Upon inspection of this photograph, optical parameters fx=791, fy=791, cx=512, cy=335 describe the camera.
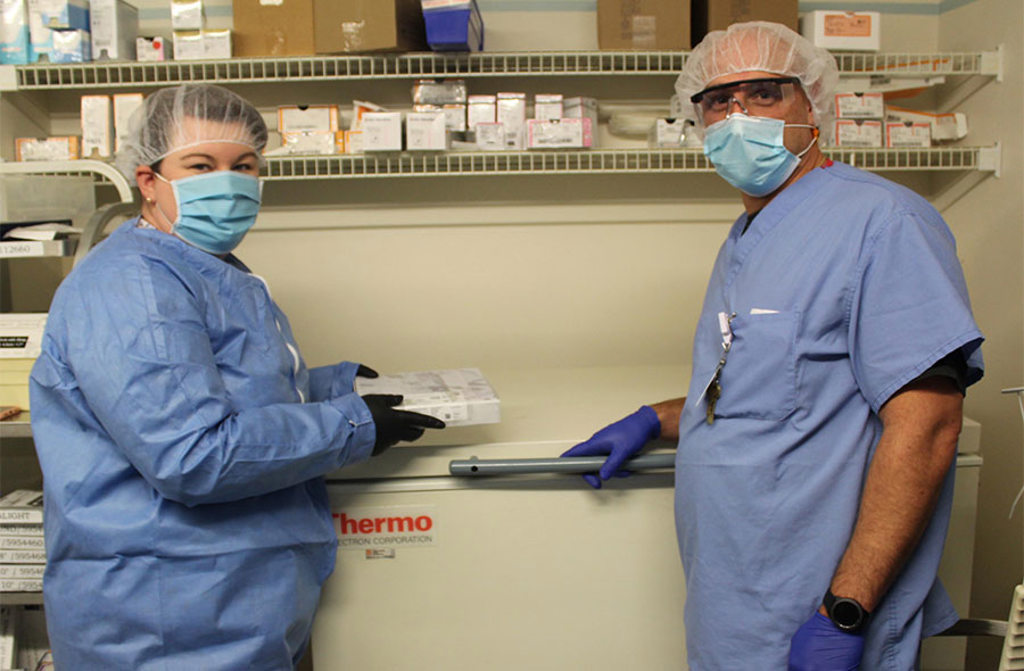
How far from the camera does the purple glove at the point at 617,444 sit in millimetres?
1424

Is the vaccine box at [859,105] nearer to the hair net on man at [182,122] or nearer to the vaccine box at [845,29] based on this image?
the vaccine box at [845,29]

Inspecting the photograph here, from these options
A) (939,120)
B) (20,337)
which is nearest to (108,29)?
(20,337)

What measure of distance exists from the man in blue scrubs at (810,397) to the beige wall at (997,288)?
2.94 ft

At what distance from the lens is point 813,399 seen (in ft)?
3.82

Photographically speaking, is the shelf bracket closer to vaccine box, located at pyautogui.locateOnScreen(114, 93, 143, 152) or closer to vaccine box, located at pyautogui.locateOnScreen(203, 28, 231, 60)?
vaccine box, located at pyautogui.locateOnScreen(203, 28, 231, 60)

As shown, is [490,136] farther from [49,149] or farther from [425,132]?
[49,149]

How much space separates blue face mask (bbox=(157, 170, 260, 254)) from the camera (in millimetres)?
1266

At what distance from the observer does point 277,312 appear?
1415 mm

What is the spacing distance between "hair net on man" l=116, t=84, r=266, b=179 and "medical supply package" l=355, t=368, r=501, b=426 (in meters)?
0.53

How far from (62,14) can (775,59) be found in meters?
1.62

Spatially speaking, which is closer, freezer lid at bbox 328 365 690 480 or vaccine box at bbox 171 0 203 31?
freezer lid at bbox 328 365 690 480

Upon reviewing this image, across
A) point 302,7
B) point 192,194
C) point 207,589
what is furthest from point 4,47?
point 207,589

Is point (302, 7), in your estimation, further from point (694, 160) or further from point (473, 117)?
point (694, 160)

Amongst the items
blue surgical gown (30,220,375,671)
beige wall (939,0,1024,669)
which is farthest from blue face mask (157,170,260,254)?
beige wall (939,0,1024,669)
